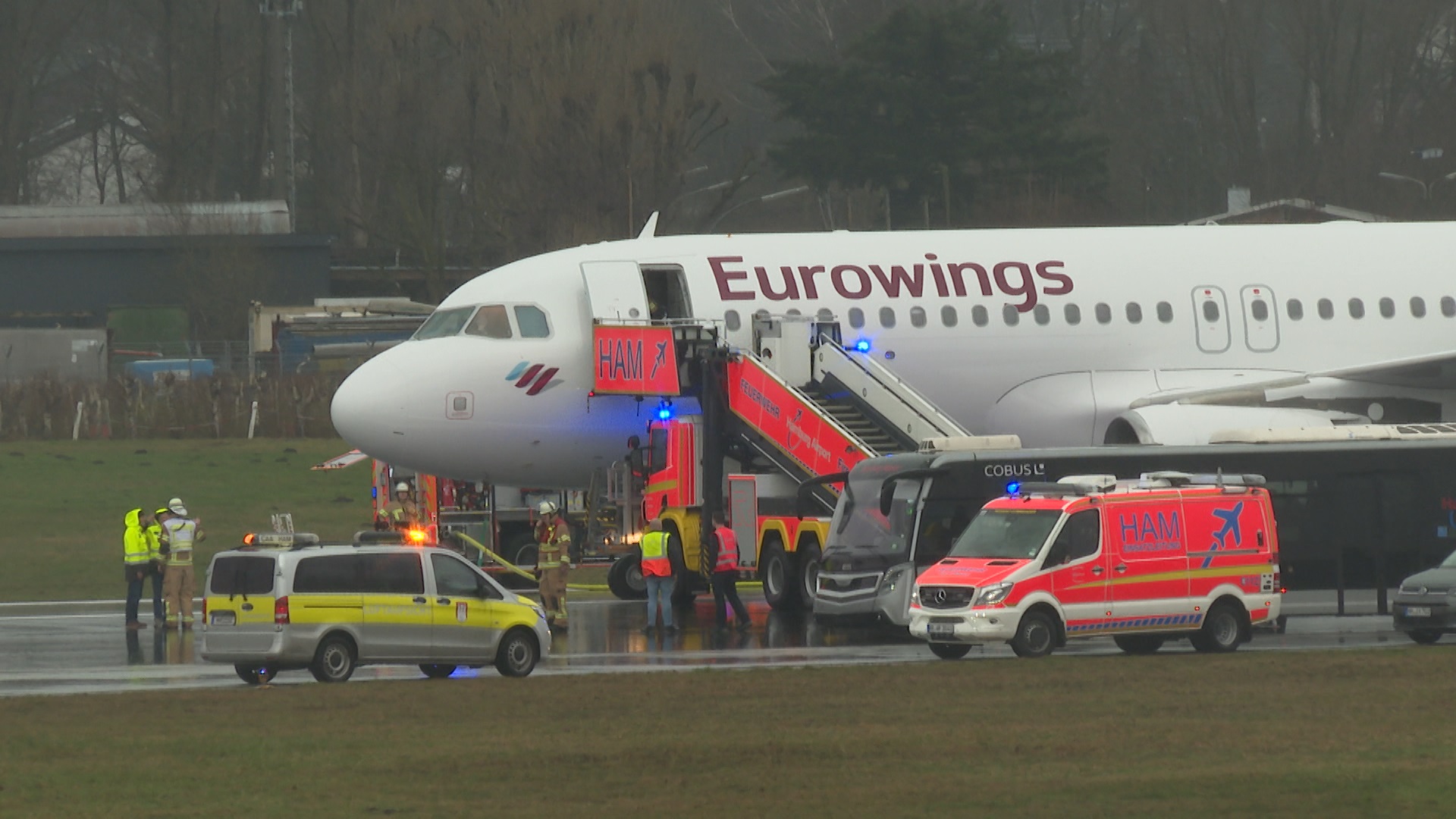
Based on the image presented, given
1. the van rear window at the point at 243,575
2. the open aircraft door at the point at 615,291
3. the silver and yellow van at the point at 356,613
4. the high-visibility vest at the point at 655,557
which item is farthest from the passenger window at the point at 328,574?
the open aircraft door at the point at 615,291

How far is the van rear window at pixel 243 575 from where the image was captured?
22625mm

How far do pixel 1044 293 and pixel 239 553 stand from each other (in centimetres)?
1473

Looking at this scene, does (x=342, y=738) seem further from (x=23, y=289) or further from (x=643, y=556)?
(x=23, y=289)

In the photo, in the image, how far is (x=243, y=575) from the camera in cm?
2277

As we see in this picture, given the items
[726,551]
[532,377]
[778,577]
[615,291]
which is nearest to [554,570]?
[726,551]

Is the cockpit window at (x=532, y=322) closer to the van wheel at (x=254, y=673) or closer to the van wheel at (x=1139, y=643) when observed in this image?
the van wheel at (x=254, y=673)

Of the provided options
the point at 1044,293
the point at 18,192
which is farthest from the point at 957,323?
the point at 18,192

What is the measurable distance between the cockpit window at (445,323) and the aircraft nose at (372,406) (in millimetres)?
1064

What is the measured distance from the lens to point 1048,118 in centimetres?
7356

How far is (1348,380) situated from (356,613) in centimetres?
1705

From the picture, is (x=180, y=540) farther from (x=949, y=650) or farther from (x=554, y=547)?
(x=949, y=650)

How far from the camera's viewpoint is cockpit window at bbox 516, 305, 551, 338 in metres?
32.4

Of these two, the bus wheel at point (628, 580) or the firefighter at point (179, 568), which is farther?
the bus wheel at point (628, 580)

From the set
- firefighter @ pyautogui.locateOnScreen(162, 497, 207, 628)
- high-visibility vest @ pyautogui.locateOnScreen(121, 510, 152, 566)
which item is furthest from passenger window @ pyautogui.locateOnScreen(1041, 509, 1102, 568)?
high-visibility vest @ pyautogui.locateOnScreen(121, 510, 152, 566)
